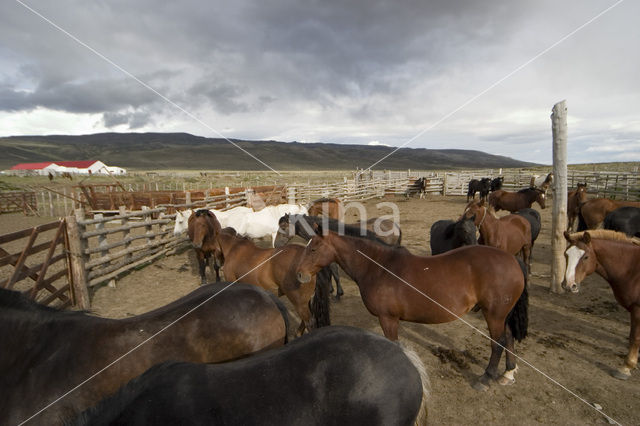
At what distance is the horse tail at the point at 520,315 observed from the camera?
4.00 meters

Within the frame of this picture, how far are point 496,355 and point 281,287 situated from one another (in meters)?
3.17

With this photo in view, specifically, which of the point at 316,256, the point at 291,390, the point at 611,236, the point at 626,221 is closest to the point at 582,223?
the point at 626,221

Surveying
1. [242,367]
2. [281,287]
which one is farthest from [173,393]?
[281,287]

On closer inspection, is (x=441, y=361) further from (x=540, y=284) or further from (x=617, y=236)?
(x=540, y=284)

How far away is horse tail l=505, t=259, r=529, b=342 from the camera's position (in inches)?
157

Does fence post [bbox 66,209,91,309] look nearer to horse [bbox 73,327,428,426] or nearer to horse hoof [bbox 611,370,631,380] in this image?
horse [bbox 73,327,428,426]

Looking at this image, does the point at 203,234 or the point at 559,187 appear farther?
the point at 203,234

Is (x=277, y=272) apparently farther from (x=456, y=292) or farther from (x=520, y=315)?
(x=520, y=315)

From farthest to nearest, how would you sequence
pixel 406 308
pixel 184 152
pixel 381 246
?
pixel 184 152
pixel 381 246
pixel 406 308

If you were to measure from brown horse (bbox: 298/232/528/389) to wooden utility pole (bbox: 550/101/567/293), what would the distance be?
132 inches

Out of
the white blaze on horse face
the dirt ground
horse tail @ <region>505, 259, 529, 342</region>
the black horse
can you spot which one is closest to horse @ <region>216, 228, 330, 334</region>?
the dirt ground

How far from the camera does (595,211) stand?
9234mm

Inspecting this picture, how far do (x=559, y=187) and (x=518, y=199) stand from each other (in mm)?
7670

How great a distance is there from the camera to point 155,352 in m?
2.54
